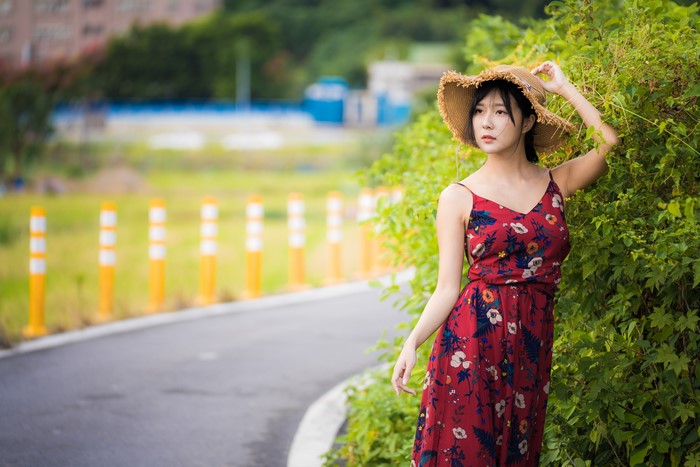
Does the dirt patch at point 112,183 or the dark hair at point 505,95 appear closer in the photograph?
the dark hair at point 505,95

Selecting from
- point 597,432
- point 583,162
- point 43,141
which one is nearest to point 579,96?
point 583,162

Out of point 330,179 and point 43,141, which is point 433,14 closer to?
point 330,179

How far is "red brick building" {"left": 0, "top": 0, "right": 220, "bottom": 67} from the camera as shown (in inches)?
2557

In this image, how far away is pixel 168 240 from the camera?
3328 centimetres

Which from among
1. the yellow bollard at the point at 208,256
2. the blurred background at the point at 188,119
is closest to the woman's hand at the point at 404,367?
A: the blurred background at the point at 188,119

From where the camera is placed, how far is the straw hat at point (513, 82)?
12.6ft

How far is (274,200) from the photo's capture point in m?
52.0

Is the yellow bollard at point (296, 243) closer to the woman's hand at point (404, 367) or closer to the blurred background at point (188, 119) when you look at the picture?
the blurred background at point (188, 119)

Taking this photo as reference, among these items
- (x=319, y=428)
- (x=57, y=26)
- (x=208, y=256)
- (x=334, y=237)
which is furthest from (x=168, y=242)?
(x=57, y=26)

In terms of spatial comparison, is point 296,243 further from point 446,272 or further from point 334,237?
point 446,272

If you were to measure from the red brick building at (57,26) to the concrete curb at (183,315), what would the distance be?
52284 millimetres

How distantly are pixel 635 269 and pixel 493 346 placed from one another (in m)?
0.68

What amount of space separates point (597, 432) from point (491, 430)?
2.02 feet

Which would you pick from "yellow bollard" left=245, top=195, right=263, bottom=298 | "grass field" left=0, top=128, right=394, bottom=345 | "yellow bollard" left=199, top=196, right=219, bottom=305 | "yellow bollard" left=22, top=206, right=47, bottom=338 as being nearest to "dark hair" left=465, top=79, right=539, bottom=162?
"grass field" left=0, top=128, right=394, bottom=345
